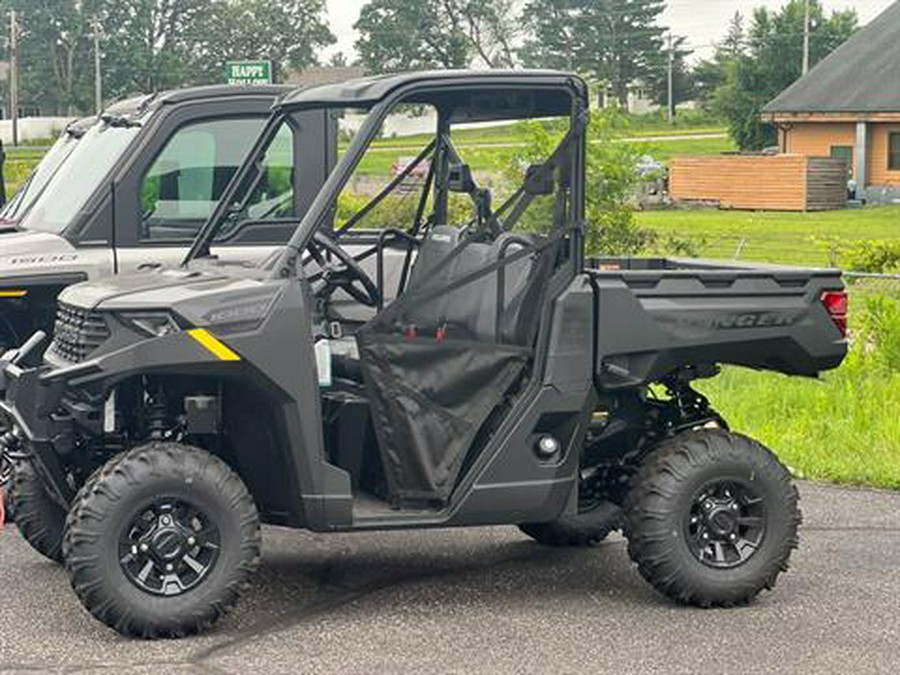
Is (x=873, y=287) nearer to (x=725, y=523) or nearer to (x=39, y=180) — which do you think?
(x=39, y=180)

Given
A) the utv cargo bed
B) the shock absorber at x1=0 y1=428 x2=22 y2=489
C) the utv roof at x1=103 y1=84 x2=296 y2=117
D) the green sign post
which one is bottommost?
the shock absorber at x1=0 y1=428 x2=22 y2=489

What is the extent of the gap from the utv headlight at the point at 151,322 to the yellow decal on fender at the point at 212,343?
0.27 ft

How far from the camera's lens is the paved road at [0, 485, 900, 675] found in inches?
266

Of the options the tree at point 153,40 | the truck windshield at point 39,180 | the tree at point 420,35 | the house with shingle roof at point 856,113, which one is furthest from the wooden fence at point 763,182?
the truck windshield at point 39,180

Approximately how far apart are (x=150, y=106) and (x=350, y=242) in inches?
133

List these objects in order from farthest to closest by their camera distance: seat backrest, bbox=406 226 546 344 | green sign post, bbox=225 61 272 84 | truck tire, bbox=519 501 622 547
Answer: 1. green sign post, bbox=225 61 272 84
2. truck tire, bbox=519 501 622 547
3. seat backrest, bbox=406 226 546 344

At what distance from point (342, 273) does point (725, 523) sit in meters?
1.94

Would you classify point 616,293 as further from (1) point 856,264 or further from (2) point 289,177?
(1) point 856,264

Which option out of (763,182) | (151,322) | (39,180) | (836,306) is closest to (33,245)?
(39,180)

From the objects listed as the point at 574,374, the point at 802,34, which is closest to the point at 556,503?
the point at 574,374

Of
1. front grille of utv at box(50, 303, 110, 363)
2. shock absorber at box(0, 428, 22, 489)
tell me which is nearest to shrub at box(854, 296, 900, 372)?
shock absorber at box(0, 428, 22, 489)

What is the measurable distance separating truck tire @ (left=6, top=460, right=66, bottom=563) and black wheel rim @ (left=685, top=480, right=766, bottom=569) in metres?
2.82

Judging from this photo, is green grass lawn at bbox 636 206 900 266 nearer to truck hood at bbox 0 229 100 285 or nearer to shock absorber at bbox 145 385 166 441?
truck hood at bbox 0 229 100 285

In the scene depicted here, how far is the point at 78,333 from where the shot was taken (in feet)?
23.6
